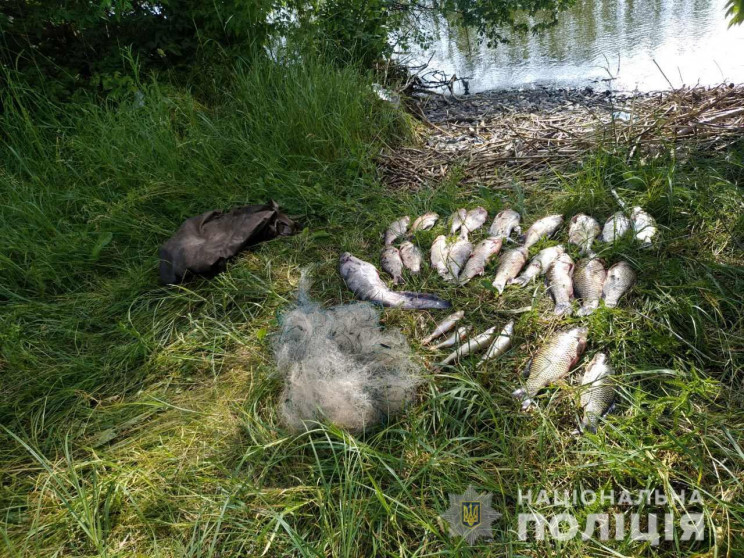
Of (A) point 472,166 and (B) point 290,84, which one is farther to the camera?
(B) point 290,84

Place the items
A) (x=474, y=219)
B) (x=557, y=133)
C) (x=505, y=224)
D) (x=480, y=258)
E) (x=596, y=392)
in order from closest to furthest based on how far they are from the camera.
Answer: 1. (x=596, y=392)
2. (x=480, y=258)
3. (x=505, y=224)
4. (x=474, y=219)
5. (x=557, y=133)

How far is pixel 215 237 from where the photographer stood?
342 centimetres

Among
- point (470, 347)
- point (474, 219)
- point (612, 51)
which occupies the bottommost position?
point (470, 347)

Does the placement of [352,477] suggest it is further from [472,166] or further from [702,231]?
[472,166]

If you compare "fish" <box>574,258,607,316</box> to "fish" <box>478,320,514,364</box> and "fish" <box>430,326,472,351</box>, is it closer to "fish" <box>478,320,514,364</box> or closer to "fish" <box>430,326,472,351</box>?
"fish" <box>478,320,514,364</box>

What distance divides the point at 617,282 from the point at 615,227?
18.2 inches

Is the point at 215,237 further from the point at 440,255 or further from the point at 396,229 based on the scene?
the point at 440,255

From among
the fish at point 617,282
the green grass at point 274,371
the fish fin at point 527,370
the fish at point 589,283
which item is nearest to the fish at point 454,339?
the green grass at point 274,371

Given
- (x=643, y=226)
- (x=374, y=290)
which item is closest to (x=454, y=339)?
(x=374, y=290)

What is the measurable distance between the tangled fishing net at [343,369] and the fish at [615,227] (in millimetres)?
1391

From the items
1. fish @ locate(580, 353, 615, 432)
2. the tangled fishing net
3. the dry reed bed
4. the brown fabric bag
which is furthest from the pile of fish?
the dry reed bed

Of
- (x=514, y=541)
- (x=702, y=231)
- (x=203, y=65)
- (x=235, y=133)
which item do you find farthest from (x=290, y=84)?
(x=514, y=541)

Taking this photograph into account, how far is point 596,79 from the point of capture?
650 cm

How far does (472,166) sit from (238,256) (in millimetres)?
2139
